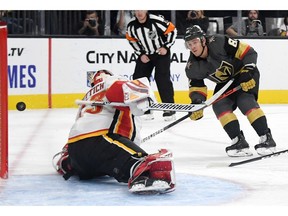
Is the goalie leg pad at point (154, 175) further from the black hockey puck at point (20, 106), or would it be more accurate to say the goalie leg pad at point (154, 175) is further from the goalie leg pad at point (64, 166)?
the black hockey puck at point (20, 106)

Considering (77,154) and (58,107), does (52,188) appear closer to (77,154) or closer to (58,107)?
(77,154)

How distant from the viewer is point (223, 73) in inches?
170

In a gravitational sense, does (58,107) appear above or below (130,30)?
below

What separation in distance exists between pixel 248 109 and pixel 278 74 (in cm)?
350

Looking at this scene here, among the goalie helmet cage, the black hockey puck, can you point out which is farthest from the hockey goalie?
the black hockey puck

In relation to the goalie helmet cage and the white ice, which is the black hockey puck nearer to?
the white ice

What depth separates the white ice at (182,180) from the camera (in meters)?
2.96

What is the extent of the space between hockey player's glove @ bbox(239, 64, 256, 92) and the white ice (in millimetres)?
396

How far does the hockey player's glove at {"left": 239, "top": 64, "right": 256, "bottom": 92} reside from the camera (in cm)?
416

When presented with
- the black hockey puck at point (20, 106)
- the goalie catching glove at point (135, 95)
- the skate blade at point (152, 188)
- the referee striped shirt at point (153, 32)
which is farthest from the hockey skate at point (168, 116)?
the skate blade at point (152, 188)
